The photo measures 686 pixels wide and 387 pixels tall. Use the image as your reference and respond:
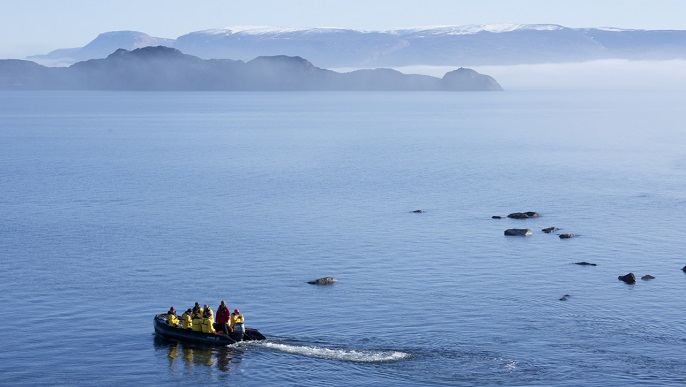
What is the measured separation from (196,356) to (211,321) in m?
2.52

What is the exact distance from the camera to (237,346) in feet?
207

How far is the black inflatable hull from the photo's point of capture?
2491 inches

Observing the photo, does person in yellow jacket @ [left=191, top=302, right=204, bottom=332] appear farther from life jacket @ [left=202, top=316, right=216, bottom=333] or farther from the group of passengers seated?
life jacket @ [left=202, top=316, right=216, bottom=333]

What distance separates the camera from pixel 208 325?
2517 inches

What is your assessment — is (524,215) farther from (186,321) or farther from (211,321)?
(186,321)

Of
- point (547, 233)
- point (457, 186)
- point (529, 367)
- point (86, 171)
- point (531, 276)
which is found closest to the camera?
point (529, 367)

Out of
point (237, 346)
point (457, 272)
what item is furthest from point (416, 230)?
point (237, 346)

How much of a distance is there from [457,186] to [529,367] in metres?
84.3

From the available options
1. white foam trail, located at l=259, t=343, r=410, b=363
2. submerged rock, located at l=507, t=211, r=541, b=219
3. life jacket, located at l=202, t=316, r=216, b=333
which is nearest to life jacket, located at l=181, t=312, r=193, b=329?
life jacket, located at l=202, t=316, r=216, b=333

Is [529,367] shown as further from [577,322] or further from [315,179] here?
[315,179]

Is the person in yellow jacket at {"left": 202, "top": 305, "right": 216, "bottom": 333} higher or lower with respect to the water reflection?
higher

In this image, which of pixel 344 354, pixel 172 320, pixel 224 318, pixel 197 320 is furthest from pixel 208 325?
pixel 344 354

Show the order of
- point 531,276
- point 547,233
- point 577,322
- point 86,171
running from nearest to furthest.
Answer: point 577,322 → point 531,276 → point 547,233 → point 86,171

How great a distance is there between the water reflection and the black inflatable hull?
0.35 m
